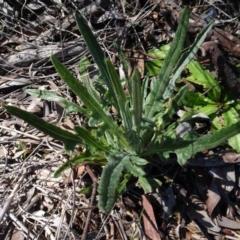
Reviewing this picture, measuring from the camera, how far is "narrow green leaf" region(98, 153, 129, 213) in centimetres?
168

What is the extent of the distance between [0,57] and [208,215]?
1299 mm

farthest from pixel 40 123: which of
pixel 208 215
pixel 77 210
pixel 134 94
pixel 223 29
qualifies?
pixel 223 29

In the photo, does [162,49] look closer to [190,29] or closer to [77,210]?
[190,29]

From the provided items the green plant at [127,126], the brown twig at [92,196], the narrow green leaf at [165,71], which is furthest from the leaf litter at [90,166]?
the narrow green leaf at [165,71]

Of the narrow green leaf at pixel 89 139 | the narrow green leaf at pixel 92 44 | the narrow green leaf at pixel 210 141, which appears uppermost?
the narrow green leaf at pixel 92 44

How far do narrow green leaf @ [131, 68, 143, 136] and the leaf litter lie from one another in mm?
341

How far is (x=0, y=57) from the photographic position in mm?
2510

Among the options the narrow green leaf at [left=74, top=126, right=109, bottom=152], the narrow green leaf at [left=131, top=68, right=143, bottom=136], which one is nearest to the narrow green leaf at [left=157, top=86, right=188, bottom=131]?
the narrow green leaf at [left=131, top=68, right=143, bottom=136]

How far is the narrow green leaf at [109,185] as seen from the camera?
1677mm

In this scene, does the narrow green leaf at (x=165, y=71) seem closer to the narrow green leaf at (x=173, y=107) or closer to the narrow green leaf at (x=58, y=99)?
the narrow green leaf at (x=173, y=107)

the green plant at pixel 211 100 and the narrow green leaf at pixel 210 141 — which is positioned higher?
the narrow green leaf at pixel 210 141

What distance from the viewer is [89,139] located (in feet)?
6.17

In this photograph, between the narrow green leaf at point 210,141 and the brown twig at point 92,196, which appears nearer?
the narrow green leaf at point 210,141

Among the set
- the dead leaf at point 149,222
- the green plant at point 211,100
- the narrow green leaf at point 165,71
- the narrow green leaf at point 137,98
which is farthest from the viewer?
the green plant at point 211,100
